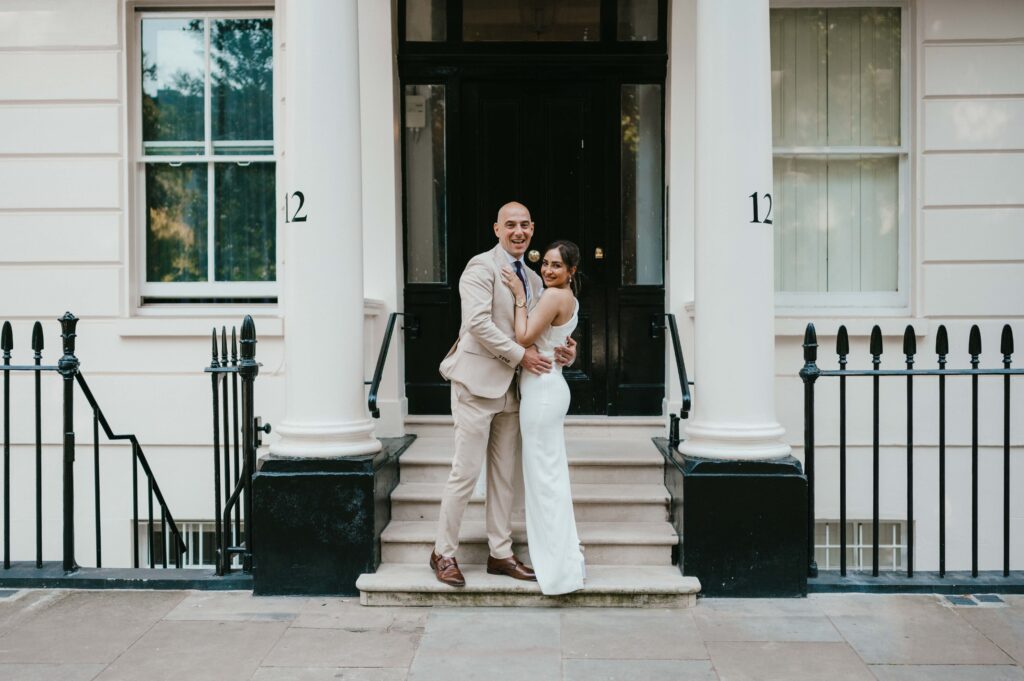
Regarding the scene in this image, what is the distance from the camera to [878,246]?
23.9 feet

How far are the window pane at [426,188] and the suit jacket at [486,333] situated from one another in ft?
7.18

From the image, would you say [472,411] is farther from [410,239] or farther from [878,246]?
[878,246]

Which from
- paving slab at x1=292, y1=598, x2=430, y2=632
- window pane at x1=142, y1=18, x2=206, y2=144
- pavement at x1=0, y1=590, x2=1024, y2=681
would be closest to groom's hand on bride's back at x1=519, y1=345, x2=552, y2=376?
pavement at x1=0, y1=590, x2=1024, y2=681

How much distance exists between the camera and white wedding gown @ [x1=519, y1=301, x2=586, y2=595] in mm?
5094

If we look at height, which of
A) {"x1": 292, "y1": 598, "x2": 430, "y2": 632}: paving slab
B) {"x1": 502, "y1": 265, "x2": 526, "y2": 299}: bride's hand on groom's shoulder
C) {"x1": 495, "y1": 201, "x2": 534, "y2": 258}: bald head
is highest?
{"x1": 495, "y1": 201, "x2": 534, "y2": 258}: bald head

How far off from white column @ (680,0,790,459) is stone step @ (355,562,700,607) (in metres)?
0.80

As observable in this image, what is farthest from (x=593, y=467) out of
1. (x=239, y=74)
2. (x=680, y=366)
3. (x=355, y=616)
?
(x=239, y=74)

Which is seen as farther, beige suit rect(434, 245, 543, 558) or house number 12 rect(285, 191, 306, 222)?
house number 12 rect(285, 191, 306, 222)

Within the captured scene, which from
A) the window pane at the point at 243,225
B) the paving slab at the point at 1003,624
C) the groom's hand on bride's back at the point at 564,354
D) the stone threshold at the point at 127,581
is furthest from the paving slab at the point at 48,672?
the paving slab at the point at 1003,624

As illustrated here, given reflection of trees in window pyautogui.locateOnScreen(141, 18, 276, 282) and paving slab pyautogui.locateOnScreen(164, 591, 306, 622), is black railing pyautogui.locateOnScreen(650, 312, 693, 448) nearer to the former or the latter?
paving slab pyautogui.locateOnScreen(164, 591, 306, 622)

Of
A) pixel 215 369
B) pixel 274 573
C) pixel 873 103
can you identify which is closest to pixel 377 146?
pixel 215 369

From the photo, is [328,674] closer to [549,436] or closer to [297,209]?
[549,436]

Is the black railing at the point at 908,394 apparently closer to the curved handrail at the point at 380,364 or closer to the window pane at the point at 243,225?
the curved handrail at the point at 380,364

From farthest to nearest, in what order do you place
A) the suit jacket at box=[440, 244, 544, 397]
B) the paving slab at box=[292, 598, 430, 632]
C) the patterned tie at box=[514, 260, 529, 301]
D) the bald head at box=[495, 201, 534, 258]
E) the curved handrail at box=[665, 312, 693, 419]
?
the curved handrail at box=[665, 312, 693, 419]
the patterned tie at box=[514, 260, 529, 301]
the bald head at box=[495, 201, 534, 258]
the suit jacket at box=[440, 244, 544, 397]
the paving slab at box=[292, 598, 430, 632]
